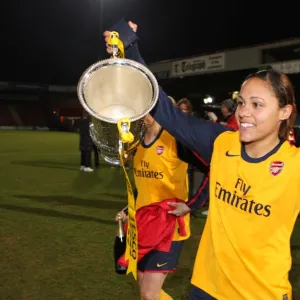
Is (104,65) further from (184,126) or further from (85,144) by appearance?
(85,144)

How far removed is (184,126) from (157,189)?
3.72 ft

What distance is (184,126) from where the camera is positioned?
193cm

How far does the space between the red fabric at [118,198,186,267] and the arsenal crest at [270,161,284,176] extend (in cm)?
127

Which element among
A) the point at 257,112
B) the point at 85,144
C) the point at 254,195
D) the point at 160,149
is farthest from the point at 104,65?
the point at 85,144

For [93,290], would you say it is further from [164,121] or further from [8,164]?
[8,164]

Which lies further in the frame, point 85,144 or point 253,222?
point 85,144

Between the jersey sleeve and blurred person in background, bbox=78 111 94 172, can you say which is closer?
the jersey sleeve

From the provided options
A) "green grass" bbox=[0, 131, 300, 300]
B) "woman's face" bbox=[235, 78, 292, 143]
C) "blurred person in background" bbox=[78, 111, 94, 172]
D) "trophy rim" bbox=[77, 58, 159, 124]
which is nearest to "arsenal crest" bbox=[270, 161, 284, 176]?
"woman's face" bbox=[235, 78, 292, 143]

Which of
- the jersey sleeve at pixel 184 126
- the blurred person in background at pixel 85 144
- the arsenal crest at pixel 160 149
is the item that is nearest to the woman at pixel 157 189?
the arsenal crest at pixel 160 149

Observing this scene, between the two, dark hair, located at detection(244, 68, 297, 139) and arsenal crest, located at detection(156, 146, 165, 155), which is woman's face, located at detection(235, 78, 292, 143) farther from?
arsenal crest, located at detection(156, 146, 165, 155)

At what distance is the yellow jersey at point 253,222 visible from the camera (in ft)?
5.62

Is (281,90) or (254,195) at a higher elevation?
(281,90)

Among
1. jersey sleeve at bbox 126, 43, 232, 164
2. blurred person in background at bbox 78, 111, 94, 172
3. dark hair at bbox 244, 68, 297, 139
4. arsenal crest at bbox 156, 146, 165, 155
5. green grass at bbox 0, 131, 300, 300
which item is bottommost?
green grass at bbox 0, 131, 300, 300

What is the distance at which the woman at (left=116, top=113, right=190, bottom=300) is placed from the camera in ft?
9.62
